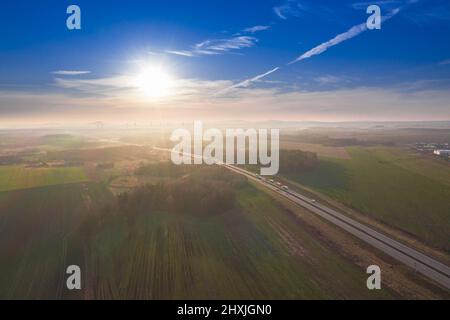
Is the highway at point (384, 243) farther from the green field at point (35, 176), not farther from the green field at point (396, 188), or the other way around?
the green field at point (35, 176)

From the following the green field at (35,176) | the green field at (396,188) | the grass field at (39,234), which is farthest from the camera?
the green field at (35,176)

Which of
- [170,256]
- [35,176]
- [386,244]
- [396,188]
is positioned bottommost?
[170,256]

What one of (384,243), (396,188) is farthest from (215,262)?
(396,188)

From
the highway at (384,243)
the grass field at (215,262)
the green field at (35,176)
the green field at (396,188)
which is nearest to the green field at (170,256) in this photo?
the grass field at (215,262)

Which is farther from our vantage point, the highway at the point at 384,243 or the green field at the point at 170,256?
the highway at the point at 384,243

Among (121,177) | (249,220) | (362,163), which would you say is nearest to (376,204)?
(249,220)

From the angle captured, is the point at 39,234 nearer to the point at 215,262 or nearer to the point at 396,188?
the point at 215,262

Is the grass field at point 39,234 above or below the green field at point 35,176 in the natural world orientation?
below

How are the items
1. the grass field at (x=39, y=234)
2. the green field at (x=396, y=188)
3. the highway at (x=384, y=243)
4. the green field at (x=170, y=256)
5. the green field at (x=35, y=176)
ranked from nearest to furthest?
the green field at (x=170, y=256) → the highway at (x=384, y=243) → the grass field at (x=39, y=234) → the green field at (x=396, y=188) → the green field at (x=35, y=176)
